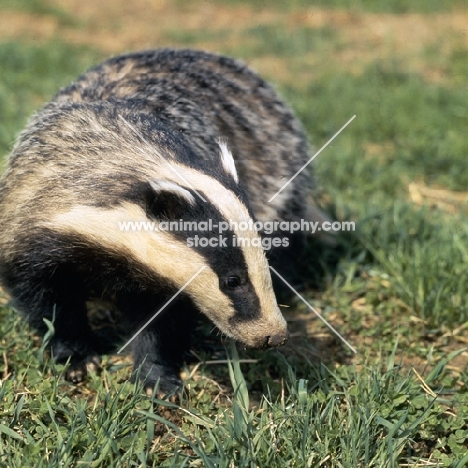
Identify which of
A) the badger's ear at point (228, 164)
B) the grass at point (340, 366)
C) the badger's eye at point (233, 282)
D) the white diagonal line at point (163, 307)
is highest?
the badger's ear at point (228, 164)

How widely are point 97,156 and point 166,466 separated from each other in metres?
1.23

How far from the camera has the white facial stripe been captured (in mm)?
2498

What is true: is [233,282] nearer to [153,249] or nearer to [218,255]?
[218,255]

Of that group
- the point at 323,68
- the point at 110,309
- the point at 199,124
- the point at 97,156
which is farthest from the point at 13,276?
the point at 323,68

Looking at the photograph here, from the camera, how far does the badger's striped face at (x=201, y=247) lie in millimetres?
2455

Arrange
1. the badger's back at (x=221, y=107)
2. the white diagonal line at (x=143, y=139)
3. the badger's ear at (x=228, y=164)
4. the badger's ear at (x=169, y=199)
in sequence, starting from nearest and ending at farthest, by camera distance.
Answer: the badger's ear at (x=169, y=199) < the white diagonal line at (x=143, y=139) < the badger's ear at (x=228, y=164) < the badger's back at (x=221, y=107)

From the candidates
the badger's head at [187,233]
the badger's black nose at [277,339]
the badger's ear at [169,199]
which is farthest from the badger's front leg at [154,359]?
the badger's ear at [169,199]

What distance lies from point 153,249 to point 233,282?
0.31 m

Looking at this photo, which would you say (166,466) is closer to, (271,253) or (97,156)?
(97,156)

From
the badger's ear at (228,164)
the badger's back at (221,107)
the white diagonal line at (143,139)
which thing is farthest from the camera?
the badger's back at (221,107)

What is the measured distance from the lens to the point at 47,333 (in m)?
2.92

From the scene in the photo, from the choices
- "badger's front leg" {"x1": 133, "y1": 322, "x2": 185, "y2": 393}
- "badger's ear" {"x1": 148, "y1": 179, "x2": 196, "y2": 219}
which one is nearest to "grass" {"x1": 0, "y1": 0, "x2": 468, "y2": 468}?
"badger's front leg" {"x1": 133, "y1": 322, "x2": 185, "y2": 393}

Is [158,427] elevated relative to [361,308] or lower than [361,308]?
elevated

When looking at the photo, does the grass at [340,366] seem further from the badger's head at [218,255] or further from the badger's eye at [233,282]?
the badger's eye at [233,282]
